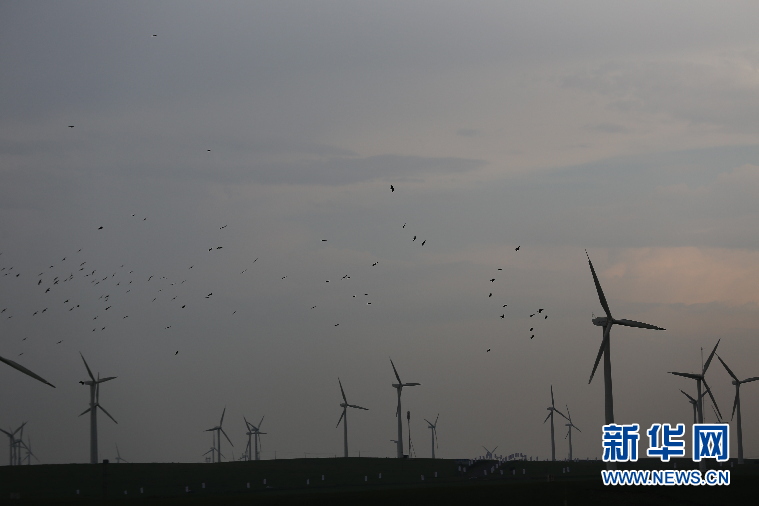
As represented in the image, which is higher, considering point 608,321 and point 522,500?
point 608,321

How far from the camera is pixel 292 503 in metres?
104

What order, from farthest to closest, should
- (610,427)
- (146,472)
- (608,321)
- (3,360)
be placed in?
(146,472)
(608,321)
(610,427)
(3,360)

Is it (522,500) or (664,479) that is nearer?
(664,479)

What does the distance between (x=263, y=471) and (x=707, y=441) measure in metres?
105

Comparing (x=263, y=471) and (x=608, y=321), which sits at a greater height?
(x=608, y=321)

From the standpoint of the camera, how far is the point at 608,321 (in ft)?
405

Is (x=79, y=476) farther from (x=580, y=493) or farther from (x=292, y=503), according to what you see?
(x=580, y=493)

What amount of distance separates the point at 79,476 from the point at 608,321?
9380 centimetres

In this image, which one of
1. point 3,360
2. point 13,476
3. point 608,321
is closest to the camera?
point 3,360

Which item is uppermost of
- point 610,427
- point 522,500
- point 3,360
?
point 3,360

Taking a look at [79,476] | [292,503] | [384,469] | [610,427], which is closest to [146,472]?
[79,476]

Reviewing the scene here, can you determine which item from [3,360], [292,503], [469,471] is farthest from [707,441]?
[469,471]

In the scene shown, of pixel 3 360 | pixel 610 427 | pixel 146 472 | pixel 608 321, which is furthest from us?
pixel 146 472

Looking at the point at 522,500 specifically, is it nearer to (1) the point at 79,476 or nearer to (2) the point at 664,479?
(2) the point at 664,479
